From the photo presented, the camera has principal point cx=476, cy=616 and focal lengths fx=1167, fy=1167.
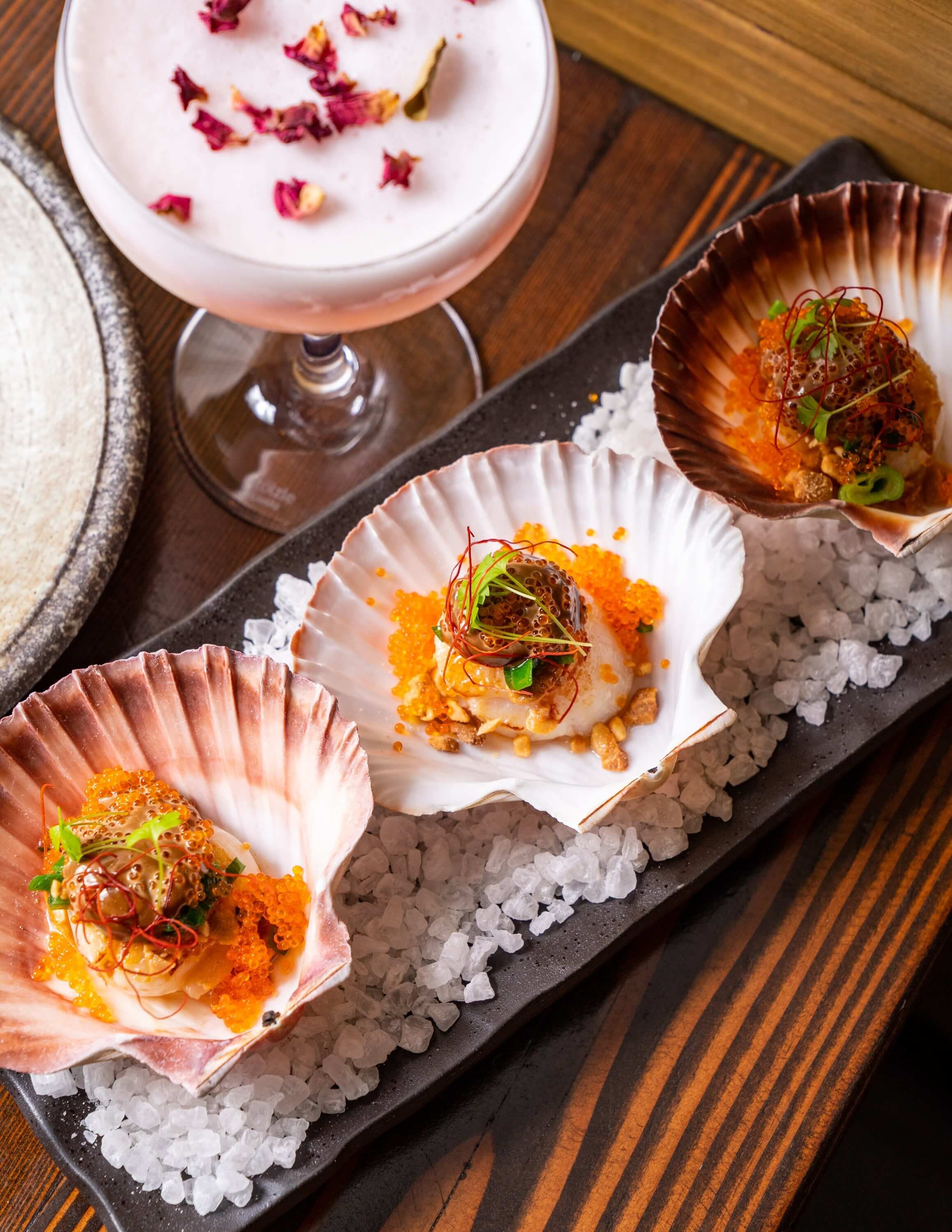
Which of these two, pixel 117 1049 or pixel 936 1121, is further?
pixel 936 1121

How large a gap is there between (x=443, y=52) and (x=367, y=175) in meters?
0.18

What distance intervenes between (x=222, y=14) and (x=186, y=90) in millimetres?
104

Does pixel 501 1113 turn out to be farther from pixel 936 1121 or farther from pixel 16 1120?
pixel 936 1121

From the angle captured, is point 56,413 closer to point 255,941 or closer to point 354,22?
point 354,22

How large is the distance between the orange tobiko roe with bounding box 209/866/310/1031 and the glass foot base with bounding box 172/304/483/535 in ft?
1.92

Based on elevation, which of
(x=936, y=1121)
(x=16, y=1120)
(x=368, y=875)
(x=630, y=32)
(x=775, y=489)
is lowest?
(x=936, y=1121)

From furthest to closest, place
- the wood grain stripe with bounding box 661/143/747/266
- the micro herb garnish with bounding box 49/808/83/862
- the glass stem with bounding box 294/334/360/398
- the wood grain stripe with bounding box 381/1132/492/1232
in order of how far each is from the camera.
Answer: the wood grain stripe with bounding box 661/143/747/266 → the glass stem with bounding box 294/334/360/398 → the wood grain stripe with bounding box 381/1132/492/1232 → the micro herb garnish with bounding box 49/808/83/862

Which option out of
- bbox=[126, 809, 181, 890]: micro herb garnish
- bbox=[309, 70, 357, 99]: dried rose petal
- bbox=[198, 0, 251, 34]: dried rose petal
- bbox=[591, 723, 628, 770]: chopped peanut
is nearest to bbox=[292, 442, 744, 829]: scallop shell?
bbox=[591, 723, 628, 770]: chopped peanut

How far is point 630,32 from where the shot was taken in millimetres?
1732

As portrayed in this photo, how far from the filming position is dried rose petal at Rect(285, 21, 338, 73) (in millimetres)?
1247

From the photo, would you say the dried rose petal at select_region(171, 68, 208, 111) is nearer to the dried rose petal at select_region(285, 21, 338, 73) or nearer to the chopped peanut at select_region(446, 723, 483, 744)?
the dried rose petal at select_region(285, 21, 338, 73)

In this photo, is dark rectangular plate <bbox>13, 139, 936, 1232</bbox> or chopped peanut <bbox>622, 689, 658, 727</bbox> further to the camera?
chopped peanut <bbox>622, 689, 658, 727</bbox>

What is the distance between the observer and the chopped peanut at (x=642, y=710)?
135 centimetres

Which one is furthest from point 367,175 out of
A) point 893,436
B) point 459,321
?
point 893,436
